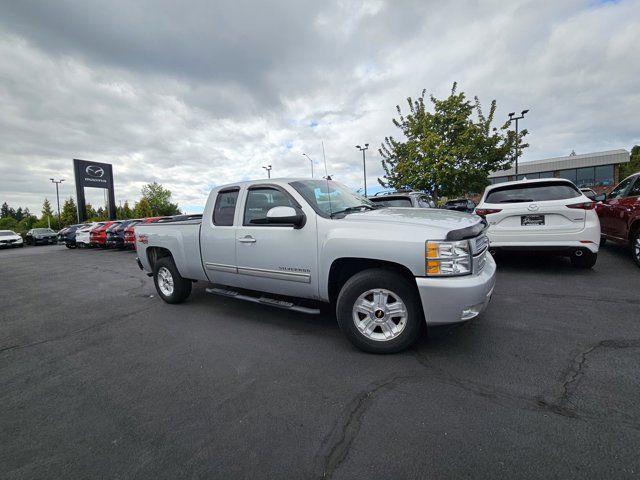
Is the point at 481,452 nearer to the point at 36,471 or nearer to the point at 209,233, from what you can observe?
the point at 36,471

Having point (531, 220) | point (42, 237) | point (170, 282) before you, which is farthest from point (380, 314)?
point (42, 237)

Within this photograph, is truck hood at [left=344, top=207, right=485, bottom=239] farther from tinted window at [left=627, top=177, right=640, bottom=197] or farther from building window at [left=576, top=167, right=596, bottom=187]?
building window at [left=576, top=167, right=596, bottom=187]

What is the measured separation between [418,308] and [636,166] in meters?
63.7

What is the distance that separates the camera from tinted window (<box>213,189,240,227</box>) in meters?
4.34

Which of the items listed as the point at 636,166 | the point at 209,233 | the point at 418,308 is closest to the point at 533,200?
the point at 418,308

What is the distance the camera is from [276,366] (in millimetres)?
3035

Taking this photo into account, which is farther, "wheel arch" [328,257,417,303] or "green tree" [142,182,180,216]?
"green tree" [142,182,180,216]

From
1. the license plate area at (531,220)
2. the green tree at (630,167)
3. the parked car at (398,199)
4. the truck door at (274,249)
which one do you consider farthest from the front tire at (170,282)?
the green tree at (630,167)

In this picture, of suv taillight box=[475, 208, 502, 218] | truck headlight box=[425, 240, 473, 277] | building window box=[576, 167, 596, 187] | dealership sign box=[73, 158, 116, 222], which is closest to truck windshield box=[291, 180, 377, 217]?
truck headlight box=[425, 240, 473, 277]

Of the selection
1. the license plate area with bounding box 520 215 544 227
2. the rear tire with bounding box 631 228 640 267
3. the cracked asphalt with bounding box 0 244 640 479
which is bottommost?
the cracked asphalt with bounding box 0 244 640 479

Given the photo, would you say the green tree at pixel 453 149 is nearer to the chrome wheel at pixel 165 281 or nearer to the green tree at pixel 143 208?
the chrome wheel at pixel 165 281

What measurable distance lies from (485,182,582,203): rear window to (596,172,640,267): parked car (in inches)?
58.4

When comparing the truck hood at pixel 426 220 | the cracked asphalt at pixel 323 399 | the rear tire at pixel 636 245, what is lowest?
the cracked asphalt at pixel 323 399

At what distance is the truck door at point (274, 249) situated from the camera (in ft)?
11.5
